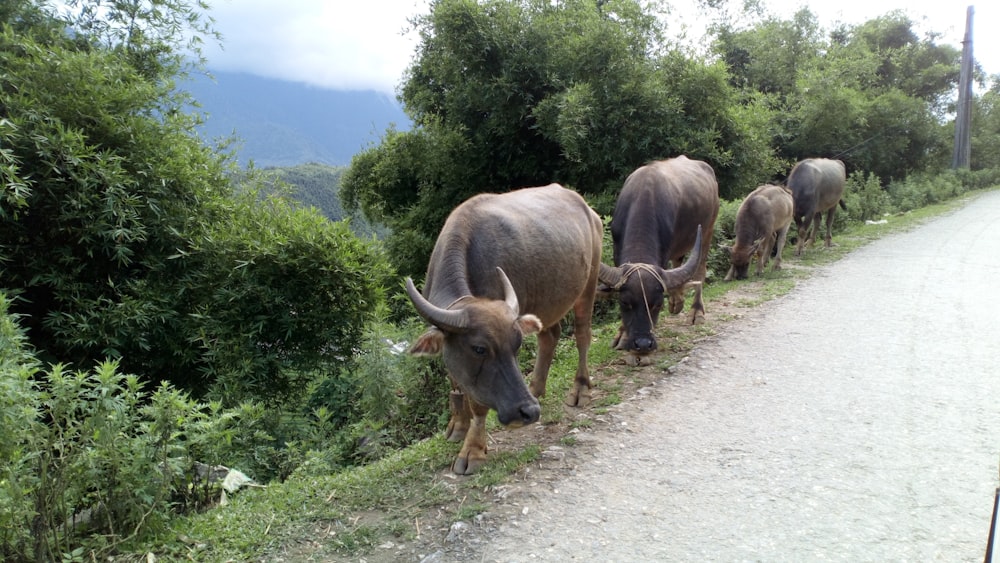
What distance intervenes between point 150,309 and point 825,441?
6.88 m

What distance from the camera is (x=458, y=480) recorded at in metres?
4.13

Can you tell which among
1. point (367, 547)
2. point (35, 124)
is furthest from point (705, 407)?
point (35, 124)

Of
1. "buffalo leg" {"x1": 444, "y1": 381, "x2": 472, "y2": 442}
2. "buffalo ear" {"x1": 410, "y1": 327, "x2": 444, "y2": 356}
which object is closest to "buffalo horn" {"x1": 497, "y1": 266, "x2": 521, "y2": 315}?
"buffalo ear" {"x1": 410, "y1": 327, "x2": 444, "y2": 356}

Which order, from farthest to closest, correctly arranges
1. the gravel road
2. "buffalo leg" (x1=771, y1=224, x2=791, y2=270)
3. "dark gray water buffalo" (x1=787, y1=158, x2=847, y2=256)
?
1. "dark gray water buffalo" (x1=787, y1=158, x2=847, y2=256)
2. "buffalo leg" (x1=771, y1=224, x2=791, y2=270)
3. the gravel road

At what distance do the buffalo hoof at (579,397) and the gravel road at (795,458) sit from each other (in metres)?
0.34

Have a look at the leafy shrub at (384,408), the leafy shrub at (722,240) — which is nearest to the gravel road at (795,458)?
the leafy shrub at (384,408)

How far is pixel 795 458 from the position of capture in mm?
4305

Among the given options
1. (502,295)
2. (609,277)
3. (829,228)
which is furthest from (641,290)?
(829,228)

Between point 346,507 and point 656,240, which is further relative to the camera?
point 656,240

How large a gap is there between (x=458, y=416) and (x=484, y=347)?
1.14 meters

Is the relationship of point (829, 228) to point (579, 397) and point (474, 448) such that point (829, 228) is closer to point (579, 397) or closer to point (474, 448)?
point (579, 397)

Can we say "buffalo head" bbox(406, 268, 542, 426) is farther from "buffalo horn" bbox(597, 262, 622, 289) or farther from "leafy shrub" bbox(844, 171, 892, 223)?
"leafy shrub" bbox(844, 171, 892, 223)

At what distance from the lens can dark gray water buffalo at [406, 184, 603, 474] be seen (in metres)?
3.79

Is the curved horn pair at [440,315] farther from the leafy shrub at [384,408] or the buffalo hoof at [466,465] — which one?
the leafy shrub at [384,408]
